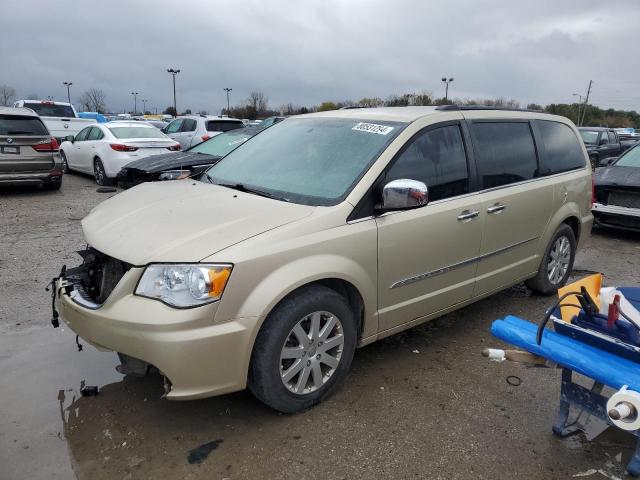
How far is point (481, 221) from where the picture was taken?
3.74 m

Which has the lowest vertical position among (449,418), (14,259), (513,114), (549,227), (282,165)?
(449,418)

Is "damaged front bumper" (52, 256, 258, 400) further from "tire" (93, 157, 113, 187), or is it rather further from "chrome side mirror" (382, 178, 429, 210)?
"tire" (93, 157, 113, 187)

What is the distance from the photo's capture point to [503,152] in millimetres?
4113

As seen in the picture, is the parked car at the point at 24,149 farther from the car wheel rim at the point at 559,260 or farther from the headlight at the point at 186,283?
the car wheel rim at the point at 559,260

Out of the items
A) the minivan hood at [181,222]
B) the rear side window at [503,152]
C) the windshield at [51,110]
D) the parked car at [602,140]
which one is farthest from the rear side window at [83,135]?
the parked car at [602,140]

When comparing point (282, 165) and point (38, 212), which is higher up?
point (282, 165)

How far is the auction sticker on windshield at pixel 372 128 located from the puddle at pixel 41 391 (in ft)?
7.78

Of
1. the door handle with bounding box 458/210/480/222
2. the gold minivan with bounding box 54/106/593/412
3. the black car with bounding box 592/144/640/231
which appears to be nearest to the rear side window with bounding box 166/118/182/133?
the black car with bounding box 592/144/640/231

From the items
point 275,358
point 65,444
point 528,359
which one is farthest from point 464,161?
point 65,444

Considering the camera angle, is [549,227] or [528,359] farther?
[549,227]

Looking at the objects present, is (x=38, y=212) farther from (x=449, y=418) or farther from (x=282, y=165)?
(x=449, y=418)

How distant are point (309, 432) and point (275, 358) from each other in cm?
49

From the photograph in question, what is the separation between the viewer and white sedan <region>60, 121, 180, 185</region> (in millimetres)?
11008

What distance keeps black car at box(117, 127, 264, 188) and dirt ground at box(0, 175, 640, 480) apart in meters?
4.71
